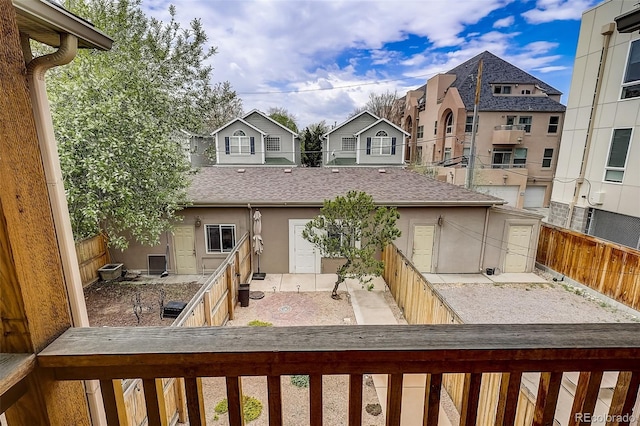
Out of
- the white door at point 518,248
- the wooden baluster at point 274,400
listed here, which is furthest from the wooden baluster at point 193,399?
the white door at point 518,248

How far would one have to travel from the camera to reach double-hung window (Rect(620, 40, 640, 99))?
729 cm

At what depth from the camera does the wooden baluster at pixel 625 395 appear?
99 cm

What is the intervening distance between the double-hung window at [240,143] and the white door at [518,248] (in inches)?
502

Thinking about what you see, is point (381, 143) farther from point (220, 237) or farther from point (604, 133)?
point (220, 237)

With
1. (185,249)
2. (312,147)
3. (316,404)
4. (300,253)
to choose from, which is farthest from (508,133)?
(316,404)

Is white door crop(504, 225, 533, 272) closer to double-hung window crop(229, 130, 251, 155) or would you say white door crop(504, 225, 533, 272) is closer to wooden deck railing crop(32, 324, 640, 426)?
wooden deck railing crop(32, 324, 640, 426)

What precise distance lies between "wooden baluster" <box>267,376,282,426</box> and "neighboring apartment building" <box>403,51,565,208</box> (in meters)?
19.0

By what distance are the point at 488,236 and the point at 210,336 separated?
34.4 feet

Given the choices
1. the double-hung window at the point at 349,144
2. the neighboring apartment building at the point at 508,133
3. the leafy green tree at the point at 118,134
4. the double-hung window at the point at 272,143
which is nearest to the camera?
the leafy green tree at the point at 118,134

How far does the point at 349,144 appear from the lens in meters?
18.3

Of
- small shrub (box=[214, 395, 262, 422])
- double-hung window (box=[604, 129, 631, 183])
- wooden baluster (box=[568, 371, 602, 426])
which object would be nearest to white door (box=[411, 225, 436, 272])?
double-hung window (box=[604, 129, 631, 183])

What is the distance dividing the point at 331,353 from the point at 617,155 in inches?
420

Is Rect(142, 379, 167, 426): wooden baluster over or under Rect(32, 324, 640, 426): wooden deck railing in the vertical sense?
under

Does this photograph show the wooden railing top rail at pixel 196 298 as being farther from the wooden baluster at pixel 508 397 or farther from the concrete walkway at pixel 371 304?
the wooden baluster at pixel 508 397
